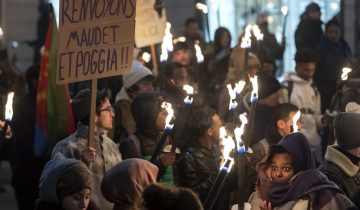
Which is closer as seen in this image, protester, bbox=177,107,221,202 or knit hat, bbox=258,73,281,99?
protester, bbox=177,107,221,202

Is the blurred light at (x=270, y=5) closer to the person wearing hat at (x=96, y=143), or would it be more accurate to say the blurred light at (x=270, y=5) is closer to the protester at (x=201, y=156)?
the protester at (x=201, y=156)

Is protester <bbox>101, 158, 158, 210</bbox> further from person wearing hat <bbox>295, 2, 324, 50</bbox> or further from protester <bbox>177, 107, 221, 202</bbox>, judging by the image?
person wearing hat <bbox>295, 2, 324, 50</bbox>

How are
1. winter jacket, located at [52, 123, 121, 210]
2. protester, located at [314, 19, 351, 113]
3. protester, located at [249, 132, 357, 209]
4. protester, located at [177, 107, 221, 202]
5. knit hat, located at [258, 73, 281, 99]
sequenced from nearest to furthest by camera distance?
protester, located at [249, 132, 357, 209] → winter jacket, located at [52, 123, 121, 210] → protester, located at [177, 107, 221, 202] → knit hat, located at [258, 73, 281, 99] → protester, located at [314, 19, 351, 113]

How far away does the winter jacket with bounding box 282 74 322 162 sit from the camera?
45.3 ft

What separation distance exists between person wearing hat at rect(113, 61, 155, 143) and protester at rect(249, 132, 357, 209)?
140 inches

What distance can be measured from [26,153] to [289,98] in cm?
354

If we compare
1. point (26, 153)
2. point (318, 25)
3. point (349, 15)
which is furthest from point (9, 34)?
point (26, 153)

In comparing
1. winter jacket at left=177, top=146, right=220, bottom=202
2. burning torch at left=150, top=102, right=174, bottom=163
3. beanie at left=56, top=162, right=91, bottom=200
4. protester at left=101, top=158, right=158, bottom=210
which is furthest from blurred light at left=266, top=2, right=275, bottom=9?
protester at left=101, top=158, right=158, bottom=210

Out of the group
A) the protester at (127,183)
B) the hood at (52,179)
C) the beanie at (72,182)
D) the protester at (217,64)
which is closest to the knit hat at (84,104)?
the hood at (52,179)

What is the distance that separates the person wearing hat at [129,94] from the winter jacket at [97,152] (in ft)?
8.21

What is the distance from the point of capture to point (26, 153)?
11625 mm

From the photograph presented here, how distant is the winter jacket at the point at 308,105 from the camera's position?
13805 mm

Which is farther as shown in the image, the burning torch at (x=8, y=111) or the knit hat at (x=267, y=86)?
the knit hat at (x=267, y=86)

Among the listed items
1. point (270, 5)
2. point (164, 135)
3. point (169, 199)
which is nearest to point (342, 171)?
point (164, 135)
